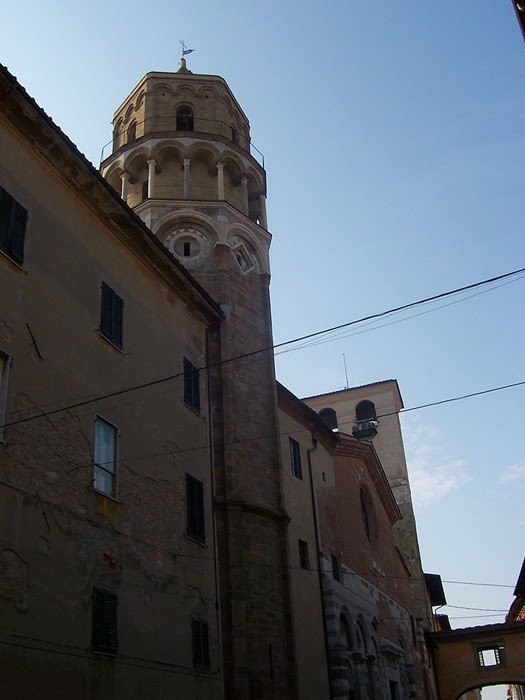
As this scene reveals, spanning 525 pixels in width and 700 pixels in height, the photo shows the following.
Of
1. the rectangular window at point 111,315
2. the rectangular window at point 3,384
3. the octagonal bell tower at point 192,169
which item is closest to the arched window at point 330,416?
the octagonal bell tower at point 192,169

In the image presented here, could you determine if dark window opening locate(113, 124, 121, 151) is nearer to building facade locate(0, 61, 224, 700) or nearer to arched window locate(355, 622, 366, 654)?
building facade locate(0, 61, 224, 700)

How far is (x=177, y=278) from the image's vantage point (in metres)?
17.8

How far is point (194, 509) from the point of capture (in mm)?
16266

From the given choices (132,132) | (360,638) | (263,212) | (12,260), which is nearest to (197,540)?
(12,260)

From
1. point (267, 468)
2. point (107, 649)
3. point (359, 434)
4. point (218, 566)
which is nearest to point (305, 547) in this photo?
point (267, 468)

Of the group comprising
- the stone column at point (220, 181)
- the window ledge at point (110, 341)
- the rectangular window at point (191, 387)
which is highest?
the stone column at point (220, 181)

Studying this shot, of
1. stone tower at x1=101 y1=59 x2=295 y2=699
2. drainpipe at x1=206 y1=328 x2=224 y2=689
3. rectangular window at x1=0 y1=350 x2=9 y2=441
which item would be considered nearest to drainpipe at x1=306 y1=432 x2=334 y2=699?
stone tower at x1=101 y1=59 x2=295 y2=699

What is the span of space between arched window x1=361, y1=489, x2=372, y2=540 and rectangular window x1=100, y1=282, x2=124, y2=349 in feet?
57.1

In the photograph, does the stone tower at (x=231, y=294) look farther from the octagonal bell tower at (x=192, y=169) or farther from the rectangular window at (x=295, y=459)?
the rectangular window at (x=295, y=459)

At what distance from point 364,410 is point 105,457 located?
3562cm

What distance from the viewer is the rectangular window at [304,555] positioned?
2141 centimetres

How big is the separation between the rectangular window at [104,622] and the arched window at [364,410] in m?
36.1

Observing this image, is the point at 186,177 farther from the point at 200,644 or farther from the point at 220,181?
the point at 200,644

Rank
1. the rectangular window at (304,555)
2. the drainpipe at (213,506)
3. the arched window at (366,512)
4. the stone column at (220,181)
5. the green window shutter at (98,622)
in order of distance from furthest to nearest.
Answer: the arched window at (366,512) → the stone column at (220,181) → the rectangular window at (304,555) → the drainpipe at (213,506) → the green window shutter at (98,622)
